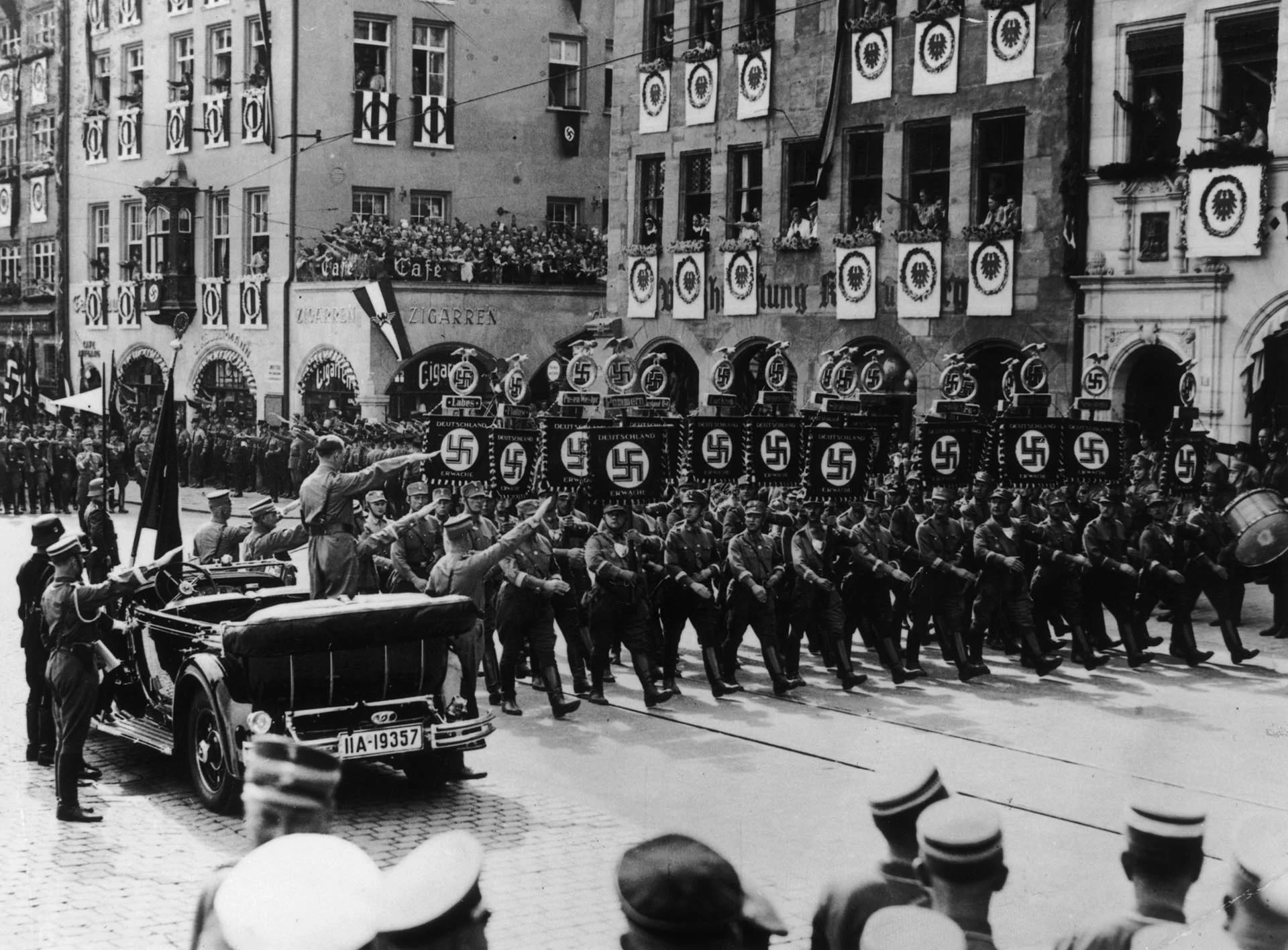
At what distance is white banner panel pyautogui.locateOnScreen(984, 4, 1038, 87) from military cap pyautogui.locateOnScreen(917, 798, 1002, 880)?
2218cm

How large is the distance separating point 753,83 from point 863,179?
2.70 meters

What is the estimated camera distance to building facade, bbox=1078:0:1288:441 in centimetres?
2136

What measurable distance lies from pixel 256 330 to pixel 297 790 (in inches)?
1073

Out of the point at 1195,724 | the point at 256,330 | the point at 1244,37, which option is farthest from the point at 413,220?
the point at 1195,724

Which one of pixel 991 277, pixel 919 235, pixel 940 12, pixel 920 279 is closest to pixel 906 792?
pixel 991 277

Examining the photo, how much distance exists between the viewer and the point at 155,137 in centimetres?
1788

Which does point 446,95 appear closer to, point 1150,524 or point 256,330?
point 256,330

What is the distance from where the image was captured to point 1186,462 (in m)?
18.8

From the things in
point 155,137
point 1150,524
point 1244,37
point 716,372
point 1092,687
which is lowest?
point 1092,687

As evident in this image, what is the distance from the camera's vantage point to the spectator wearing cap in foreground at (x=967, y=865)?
340cm

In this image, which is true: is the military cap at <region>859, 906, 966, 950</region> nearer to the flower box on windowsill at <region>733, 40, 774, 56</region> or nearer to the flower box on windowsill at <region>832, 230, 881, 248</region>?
the flower box on windowsill at <region>832, 230, 881, 248</region>

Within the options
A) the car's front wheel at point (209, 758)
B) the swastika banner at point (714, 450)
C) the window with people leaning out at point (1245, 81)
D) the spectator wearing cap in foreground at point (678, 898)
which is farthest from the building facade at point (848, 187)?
the spectator wearing cap in foreground at point (678, 898)

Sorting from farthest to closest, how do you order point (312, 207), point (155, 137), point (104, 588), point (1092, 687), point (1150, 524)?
point (312, 207) < point (155, 137) < point (1150, 524) < point (1092, 687) < point (104, 588)

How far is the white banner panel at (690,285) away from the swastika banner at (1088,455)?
11432mm
